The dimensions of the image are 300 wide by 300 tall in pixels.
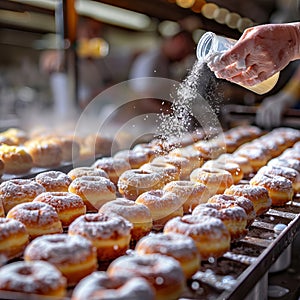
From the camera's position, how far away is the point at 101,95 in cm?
607

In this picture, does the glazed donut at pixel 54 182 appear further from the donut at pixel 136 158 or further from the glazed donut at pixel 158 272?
the glazed donut at pixel 158 272

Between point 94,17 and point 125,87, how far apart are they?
172 cm

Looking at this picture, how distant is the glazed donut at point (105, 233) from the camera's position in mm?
1669

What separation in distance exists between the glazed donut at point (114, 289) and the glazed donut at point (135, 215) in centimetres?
66

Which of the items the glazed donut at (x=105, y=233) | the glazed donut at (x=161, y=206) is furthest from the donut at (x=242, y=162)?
the glazed donut at (x=105, y=233)

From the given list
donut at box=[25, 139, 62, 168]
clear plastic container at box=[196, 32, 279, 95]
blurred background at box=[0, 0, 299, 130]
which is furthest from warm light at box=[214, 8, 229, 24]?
donut at box=[25, 139, 62, 168]

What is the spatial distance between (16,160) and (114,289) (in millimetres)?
1915

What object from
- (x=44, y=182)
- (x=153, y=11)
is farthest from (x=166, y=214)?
(x=153, y=11)

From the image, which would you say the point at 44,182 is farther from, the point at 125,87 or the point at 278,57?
the point at 125,87

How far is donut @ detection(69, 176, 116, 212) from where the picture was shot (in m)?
2.29

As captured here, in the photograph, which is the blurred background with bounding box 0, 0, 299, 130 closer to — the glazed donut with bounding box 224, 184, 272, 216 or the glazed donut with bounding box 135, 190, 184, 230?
the glazed donut with bounding box 224, 184, 272, 216

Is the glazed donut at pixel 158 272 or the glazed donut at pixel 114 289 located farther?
the glazed donut at pixel 158 272

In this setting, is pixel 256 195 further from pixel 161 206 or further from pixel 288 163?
pixel 288 163

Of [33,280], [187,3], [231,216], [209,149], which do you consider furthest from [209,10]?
[33,280]
